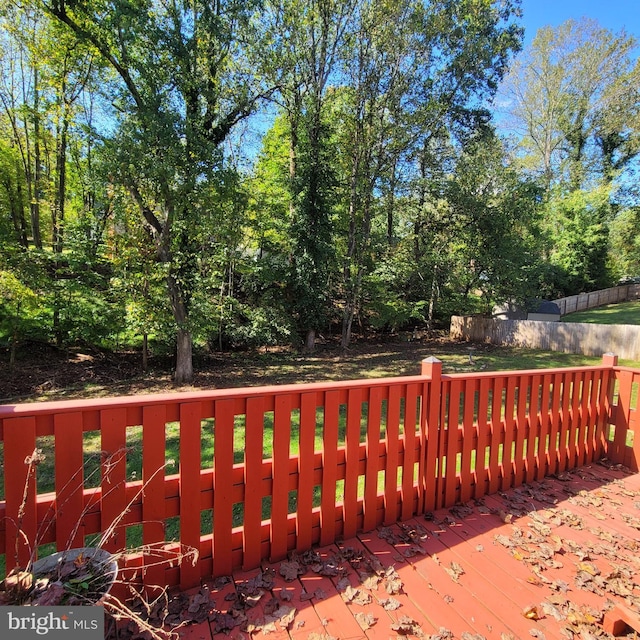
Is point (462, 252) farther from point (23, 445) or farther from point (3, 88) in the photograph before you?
point (3, 88)

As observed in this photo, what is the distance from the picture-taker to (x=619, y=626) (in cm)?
151

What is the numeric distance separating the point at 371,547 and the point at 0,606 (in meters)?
1.65

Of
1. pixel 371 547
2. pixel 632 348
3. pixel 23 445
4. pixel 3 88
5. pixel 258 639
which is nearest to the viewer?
pixel 23 445

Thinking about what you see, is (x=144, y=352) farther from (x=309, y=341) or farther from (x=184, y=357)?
(x=309, y=341)

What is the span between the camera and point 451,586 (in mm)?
1762

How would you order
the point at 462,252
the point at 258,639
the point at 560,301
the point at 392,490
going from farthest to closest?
1. the point at 560,301
2. the point at 462,252
3. the point at 392,490
4. the point at 258,639

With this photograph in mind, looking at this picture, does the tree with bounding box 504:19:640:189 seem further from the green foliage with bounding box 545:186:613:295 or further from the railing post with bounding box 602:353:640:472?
the railing post with bounding box 602:353:640:472

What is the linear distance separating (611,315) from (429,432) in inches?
777

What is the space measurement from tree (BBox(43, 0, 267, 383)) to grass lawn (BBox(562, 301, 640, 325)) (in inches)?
653

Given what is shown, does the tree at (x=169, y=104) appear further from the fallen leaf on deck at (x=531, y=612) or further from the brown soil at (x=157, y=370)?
the fallen leaf on deck at (x=531, y=612)

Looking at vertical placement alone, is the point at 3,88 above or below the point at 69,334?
above

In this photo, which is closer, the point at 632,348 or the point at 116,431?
the point at 116,431

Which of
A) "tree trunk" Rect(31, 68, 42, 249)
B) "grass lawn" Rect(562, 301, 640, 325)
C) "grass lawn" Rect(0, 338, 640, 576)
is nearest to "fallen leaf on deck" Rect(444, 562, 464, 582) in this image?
"grass lawn" Rect(0, 338, 640, 576)

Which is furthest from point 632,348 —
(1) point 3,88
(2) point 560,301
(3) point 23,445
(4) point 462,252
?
(1) point 3,88
